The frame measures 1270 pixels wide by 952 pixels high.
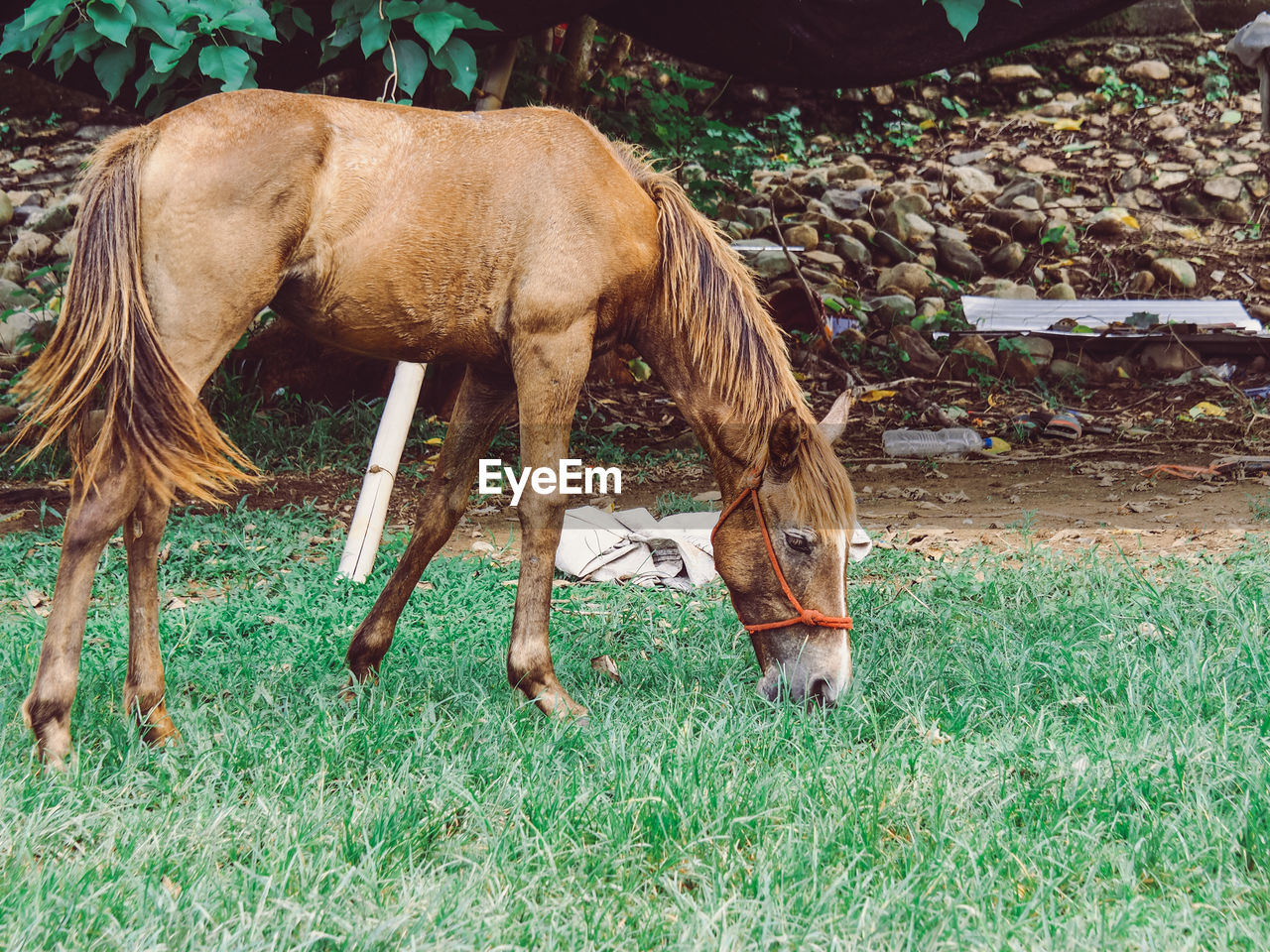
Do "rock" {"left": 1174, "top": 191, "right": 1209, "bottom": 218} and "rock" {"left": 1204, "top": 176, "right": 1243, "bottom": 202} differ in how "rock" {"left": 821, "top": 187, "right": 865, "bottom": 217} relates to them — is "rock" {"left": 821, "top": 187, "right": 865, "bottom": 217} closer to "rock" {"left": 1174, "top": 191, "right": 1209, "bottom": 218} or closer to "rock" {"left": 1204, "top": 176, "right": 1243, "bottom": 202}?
"rock" {"left": 1174, "top": 191, "right": 1209, "bottom": 218}

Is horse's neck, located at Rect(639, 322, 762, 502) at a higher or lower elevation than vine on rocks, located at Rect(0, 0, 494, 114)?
lower

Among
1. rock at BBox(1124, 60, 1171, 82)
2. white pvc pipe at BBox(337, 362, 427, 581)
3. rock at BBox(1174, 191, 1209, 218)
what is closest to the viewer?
white pvc pipe at BBox(337, 362, 427, 581)

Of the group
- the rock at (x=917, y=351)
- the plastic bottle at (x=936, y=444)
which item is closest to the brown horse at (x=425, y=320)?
the plastic bottle at (x=936, y=444)

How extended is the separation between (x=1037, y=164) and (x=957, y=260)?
9.27ft

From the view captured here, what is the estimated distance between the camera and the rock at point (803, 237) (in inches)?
420

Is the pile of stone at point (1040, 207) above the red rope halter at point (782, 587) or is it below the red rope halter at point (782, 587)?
above

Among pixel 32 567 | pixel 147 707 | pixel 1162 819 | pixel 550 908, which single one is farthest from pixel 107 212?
pixel 1162 819

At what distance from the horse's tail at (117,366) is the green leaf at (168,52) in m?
0.76

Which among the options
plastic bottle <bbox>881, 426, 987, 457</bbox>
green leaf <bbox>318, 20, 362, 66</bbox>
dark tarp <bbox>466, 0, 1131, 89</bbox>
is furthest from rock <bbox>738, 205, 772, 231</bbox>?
Result: green leaf <bbox>318, 20, 362, 66</bbox>

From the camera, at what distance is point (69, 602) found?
279cm

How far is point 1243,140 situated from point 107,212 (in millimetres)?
13500

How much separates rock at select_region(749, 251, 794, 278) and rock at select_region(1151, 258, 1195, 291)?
13.2ft

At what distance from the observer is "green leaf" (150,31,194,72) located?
349cm

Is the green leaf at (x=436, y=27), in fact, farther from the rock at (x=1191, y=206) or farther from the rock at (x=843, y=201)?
A: the rock at (x=1191, y=206)
